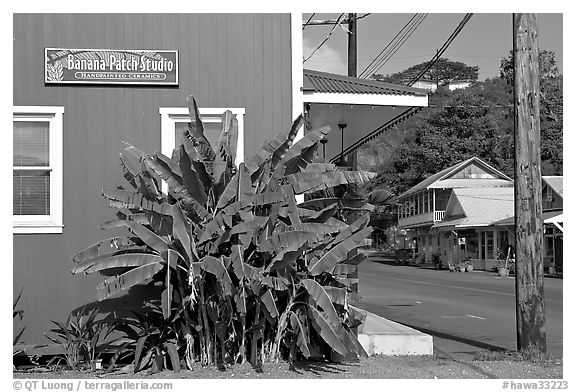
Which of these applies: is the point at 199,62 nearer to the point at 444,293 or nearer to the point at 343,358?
the point at 343,358

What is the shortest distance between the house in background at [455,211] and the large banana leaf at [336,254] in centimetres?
4134

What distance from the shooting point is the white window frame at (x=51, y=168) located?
31.3ft

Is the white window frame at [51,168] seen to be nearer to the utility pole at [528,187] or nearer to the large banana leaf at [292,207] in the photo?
the large banana leaf at [292,207]

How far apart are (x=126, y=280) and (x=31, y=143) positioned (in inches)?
118

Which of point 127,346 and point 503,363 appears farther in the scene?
point 503,363

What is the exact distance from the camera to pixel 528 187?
10031 mm

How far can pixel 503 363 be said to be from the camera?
9352mm

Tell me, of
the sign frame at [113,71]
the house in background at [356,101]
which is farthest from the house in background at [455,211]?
the sign frame at [113,71]

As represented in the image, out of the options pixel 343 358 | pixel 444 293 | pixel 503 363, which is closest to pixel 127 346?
pixel 343 358

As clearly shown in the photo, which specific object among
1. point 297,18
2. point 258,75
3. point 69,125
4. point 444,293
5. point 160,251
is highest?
point 297,18

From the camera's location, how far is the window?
985 cm

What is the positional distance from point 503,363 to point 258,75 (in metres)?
5.02

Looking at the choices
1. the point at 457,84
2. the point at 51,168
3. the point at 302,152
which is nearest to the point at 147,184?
the point at 51,168

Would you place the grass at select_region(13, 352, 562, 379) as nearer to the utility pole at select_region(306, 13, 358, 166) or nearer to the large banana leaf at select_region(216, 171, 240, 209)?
the large banana leaf at select_region(216, 171, 240, 209)
